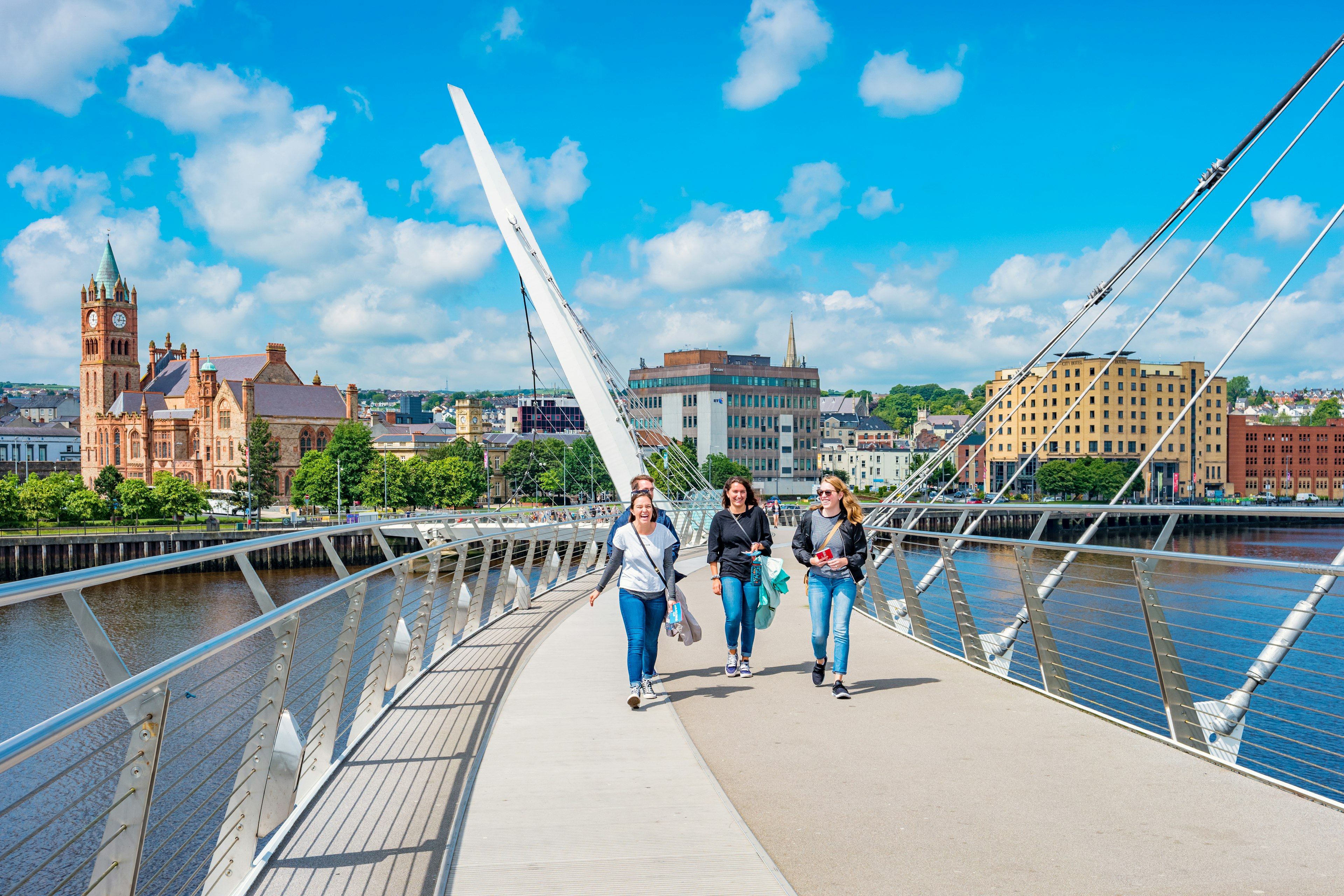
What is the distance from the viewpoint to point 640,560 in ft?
22.5

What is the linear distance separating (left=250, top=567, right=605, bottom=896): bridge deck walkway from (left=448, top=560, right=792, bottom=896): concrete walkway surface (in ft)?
0.47

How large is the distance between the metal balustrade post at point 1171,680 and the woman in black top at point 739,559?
2.83 metres

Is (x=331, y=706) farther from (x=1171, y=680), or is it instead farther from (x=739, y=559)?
(x=1171, y=680)

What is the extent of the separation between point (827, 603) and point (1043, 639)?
1404 millimetres

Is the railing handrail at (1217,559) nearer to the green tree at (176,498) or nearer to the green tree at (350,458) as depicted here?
the green tree at (176,498)

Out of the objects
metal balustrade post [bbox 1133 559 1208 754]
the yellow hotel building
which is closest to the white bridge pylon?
metal balustrade post [bbox 1133 559 1208 754]

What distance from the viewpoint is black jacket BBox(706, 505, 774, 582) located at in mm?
7559

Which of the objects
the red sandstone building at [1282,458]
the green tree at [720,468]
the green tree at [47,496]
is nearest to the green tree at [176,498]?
the green tree at [47,496]

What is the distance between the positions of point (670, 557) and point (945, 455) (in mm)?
12696

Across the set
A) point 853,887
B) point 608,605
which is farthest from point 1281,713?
point 853,887

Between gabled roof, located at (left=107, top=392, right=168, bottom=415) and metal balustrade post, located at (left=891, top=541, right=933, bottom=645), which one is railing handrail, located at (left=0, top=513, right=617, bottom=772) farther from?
gabled roof, located at (left=107, top=392, right=168, bottom=415)

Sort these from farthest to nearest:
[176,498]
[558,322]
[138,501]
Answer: [176,498] → [138,501] → [558,322]

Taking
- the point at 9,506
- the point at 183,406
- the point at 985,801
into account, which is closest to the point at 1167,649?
the point at 985,801

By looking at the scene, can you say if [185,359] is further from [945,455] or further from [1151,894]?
[1151,894]
